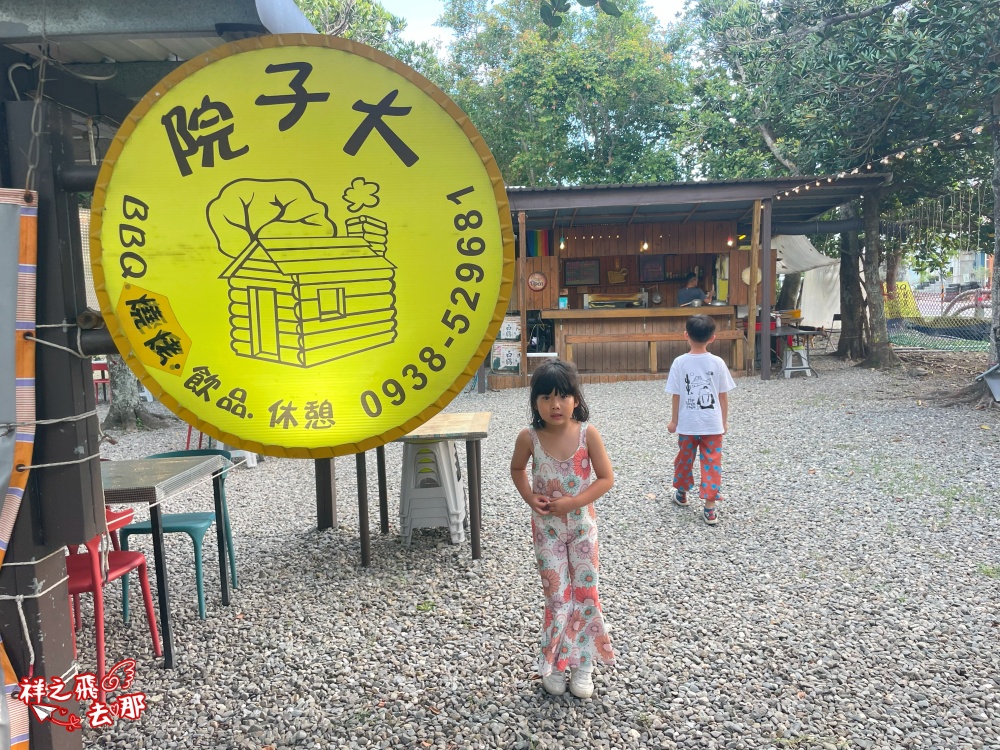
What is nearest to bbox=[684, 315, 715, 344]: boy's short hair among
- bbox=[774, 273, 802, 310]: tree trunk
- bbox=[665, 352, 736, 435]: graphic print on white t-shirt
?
bbox=[665, 352, 736, 435]: graphic print on white t-shirt

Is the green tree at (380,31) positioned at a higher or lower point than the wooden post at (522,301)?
higher

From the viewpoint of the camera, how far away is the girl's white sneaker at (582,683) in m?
2.32

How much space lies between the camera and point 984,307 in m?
15.8

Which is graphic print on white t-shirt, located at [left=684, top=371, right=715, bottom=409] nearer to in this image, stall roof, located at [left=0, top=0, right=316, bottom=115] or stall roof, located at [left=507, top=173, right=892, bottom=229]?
stall roof, located at [left=0, top=0, right=316, bottom=115]

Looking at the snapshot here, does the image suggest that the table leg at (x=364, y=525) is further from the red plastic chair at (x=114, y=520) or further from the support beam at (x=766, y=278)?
the support beam at (x=766, y=278)

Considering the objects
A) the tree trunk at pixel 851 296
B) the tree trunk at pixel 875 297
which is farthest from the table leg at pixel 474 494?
the tree trunk at pixel 851 296

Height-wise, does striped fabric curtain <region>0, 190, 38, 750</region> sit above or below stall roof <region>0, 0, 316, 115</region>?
below

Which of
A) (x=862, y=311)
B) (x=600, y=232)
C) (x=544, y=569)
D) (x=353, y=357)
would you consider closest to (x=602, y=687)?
(x=544, y=569)

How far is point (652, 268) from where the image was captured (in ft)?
47.8

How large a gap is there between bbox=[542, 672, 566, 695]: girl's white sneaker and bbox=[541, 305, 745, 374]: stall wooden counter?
8.81 meters

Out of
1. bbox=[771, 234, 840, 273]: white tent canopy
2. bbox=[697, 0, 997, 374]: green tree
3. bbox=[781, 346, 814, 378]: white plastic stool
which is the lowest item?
bbox=[781, 346, 814, 378]: white plastic stool

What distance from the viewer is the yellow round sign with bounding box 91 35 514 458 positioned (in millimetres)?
1490

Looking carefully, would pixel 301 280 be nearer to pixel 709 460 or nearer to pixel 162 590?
pixel 162 590

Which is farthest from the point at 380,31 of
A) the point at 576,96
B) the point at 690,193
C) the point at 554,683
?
the point at 554,683
